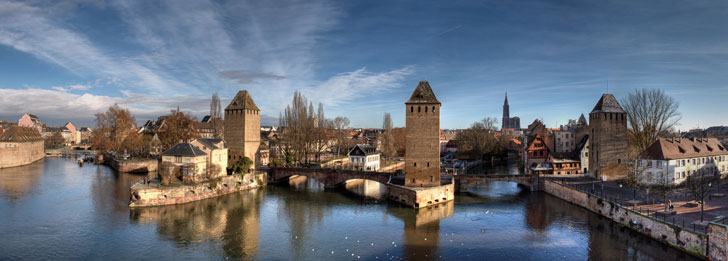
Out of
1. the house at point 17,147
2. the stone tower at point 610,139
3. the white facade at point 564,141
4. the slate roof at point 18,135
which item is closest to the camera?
the stone tower at point 610,139

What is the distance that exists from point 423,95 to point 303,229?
16216 mm

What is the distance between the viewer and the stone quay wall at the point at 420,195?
32.6m

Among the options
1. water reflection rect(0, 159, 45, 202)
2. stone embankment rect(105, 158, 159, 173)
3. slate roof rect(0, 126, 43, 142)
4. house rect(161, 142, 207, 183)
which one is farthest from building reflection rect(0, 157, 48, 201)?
house rect(161, 142, 207, 183)

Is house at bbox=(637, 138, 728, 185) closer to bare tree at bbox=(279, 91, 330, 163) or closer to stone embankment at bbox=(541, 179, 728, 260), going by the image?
stone embankment at bbox=(541, 179, 728, 260)

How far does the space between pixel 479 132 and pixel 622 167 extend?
36.4 m

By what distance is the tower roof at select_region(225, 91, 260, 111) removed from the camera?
1783 inches

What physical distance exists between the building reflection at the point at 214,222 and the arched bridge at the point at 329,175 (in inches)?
340

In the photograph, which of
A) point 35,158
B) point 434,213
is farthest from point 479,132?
point 35,158

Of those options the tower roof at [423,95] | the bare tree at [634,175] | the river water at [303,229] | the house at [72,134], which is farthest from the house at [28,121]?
the bare tree at [634,175]

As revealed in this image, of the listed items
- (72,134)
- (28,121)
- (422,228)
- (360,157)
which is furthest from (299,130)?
(72,134)

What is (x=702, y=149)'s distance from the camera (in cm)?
3922

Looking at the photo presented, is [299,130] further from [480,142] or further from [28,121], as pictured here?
[28,121]

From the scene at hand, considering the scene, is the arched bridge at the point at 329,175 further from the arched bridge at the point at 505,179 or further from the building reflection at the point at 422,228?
the building reflection at the point at 422,228

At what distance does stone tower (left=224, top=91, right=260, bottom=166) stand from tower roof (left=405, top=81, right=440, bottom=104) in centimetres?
2034
